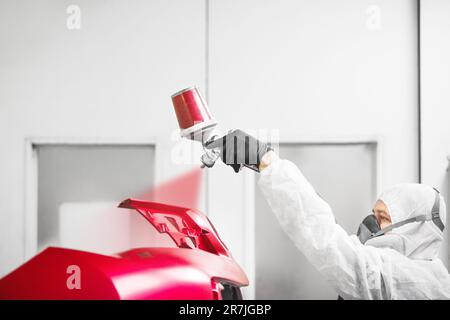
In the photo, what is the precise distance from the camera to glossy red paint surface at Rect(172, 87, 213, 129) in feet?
3.77

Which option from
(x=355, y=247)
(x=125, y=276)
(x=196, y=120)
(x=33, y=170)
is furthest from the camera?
(x=33, y=170)

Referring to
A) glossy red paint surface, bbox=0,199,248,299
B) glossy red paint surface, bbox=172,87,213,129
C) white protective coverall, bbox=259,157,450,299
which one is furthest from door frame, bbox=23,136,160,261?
white protective coverall, bbox=259,157,450,299

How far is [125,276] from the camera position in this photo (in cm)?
89

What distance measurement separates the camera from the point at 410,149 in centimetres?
141

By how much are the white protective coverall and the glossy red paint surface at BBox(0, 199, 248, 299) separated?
19 centimetres

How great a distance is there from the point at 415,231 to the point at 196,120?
0.65m

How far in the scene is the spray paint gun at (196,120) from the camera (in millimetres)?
1147

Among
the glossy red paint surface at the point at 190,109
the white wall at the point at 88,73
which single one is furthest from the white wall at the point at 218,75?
the glossy red paint surface at the point at 190,109

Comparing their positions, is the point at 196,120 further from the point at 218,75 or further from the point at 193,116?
the point at 218,75

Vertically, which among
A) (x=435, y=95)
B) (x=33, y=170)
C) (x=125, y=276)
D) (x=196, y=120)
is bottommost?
(x=125, y=276)

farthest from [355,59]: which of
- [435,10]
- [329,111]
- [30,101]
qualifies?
[30,101]

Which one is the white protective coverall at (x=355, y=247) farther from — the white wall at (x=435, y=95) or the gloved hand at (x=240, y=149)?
the white wall at (x=435, y=95)

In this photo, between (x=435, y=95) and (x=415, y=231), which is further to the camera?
(x=435, y=95)

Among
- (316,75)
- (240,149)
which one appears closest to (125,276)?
(240,149)
